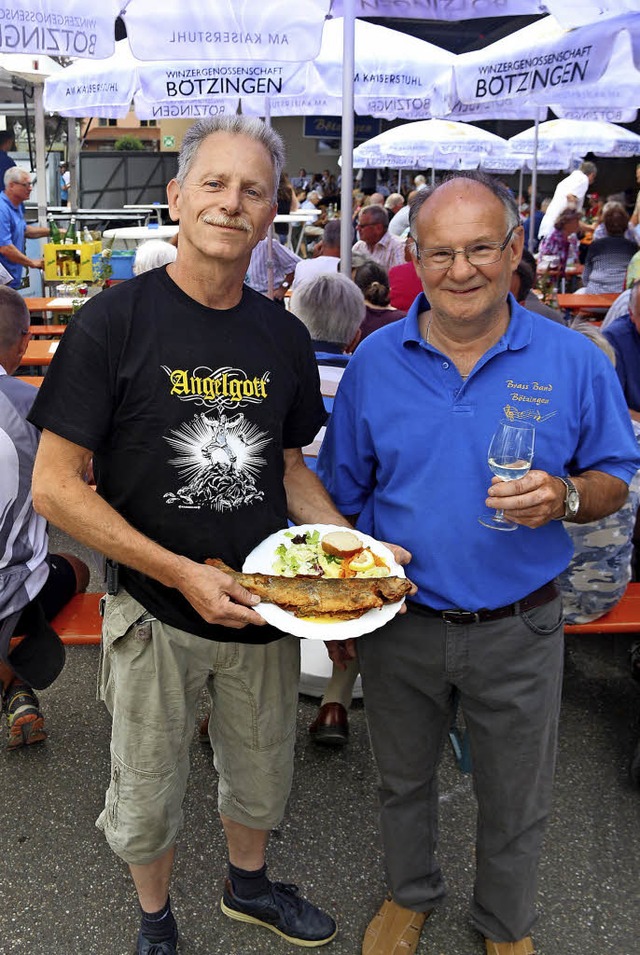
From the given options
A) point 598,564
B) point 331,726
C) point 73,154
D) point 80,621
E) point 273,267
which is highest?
point 73,154

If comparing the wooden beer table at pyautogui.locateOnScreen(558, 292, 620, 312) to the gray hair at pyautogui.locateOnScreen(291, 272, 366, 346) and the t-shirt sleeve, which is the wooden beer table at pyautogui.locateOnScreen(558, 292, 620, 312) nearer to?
the gray hair at pyautogui.locateOnScreen(291, 272, 366, 346)

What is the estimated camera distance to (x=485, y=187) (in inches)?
85.3

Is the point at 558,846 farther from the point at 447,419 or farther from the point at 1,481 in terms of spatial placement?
the point at 1,481

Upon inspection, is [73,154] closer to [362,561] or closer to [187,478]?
[187,478]

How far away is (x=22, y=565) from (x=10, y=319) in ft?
3.44

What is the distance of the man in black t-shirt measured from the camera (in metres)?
2.01

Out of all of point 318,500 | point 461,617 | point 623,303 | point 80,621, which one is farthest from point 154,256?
point 461,617

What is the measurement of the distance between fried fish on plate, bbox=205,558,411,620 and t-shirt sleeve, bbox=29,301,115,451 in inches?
18.0

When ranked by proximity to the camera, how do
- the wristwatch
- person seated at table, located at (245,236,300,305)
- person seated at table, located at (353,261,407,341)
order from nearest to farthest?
the wristwatch
person seated at table, located at (353,261,407,341)
person seated at table, located at (245,236,300,305)

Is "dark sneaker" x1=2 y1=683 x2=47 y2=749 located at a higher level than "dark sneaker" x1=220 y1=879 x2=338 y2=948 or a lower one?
higher

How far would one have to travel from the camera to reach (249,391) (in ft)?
7.11

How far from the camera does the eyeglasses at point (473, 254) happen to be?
212cm

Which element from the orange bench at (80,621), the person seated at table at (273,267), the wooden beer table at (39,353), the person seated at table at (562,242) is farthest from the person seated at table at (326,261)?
the person seated at table at (562,242)

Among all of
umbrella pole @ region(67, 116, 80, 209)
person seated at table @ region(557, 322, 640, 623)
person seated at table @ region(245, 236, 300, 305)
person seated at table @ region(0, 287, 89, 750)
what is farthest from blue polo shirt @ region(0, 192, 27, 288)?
person seated at table @ region(557, 322, 640, 623)
